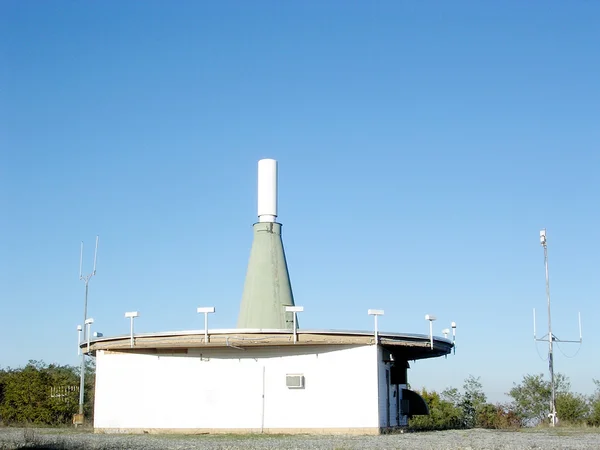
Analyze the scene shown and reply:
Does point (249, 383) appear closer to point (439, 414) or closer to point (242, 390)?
point (242, 390)

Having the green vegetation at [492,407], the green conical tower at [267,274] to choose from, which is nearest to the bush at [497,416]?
the green vegetation at [492,407]

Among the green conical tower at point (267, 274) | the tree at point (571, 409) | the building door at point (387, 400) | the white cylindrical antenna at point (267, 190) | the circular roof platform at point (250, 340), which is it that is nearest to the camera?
the circular roof platform at point (250, 340)

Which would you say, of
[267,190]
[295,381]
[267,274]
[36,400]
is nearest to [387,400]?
[295,381]

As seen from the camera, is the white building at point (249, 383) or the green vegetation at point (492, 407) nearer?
the white building at point (249, 383)

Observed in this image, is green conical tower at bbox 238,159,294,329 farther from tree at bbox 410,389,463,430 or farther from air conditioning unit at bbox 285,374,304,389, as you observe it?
tree at bbox 410,389,463,430

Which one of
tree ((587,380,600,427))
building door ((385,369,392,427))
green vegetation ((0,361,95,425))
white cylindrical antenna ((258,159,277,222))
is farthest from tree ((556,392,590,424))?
green vegetation ((0,361,95,425))

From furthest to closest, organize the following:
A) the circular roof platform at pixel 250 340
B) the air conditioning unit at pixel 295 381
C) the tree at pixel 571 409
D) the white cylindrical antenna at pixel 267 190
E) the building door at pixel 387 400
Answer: the tree at pixel 571 409 → the white cylindrical antenna at pixel 267 190 → the building door at pixel 387 400 → the air conditioning unit at pixel 295 381 → the circular roof platform at pixel 250 340

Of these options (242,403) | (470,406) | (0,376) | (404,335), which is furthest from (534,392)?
(0,376)

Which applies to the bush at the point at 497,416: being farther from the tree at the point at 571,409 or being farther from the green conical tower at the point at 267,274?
the green conical tower at the point at 267,274

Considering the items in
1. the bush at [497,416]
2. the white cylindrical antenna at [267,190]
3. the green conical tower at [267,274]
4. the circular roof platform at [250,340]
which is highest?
the white cylindrical antenna at [267,190]

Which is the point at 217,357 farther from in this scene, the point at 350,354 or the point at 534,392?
the point at 534,392

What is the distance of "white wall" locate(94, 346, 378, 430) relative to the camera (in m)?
24.8

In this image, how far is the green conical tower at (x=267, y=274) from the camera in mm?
27531

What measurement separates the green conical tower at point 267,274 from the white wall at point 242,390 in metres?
2.14
